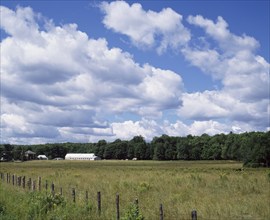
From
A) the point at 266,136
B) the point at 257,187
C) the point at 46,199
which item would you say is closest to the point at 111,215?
the point at 46,199

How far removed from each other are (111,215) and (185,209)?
2.56 metres

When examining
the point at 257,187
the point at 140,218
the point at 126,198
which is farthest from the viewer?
the point at 257,187

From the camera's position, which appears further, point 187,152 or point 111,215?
point 187,152

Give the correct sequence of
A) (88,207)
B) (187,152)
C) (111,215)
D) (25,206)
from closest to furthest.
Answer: (111,215)
(88,207)
(25,206)
(187,152)

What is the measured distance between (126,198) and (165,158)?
180309 mm

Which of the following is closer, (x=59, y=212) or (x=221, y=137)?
(x=59, y=212)

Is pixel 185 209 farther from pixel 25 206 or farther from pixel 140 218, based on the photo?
pixel 25 206

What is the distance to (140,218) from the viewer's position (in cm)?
1233

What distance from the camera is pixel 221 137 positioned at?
7549 inches

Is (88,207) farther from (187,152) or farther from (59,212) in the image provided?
(187,152)

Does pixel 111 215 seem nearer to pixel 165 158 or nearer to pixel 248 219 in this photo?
pixel 248 219

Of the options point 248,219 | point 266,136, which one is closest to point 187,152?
point 266,136

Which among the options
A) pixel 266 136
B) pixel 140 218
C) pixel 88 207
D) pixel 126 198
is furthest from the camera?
pixel 266 136

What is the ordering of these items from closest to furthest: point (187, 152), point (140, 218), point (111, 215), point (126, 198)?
point (140, 218), point (111, 215), point (126, 198), point (187, 152)
